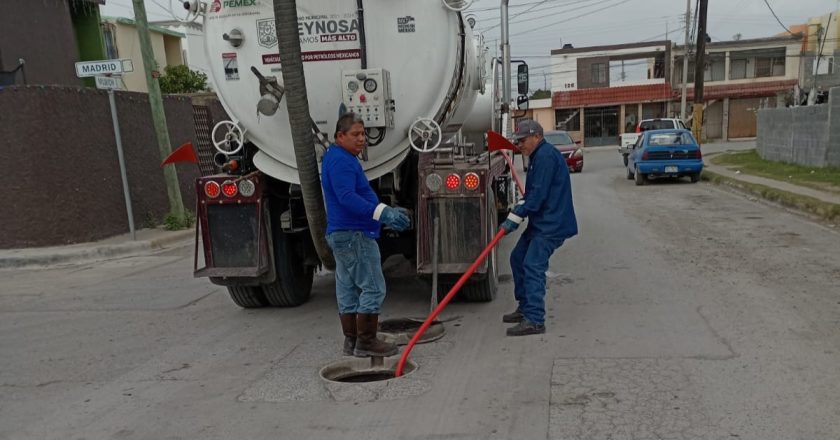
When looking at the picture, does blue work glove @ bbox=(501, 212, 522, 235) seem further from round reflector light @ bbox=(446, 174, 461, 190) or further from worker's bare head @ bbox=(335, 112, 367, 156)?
worker's bare head @ bbox=(335, 112, 367, 156)

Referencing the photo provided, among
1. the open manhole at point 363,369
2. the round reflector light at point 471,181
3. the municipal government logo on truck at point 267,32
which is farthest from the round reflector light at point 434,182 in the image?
the municipal government logo on truck at point 267,32

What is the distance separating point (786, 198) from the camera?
1244 centimetres

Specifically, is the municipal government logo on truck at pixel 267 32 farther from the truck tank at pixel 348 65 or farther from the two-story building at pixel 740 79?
the two-story building at pixel 740 79

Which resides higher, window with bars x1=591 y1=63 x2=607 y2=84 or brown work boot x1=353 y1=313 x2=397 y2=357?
window with bars x1=591 y1=63 x2=607 y2=84

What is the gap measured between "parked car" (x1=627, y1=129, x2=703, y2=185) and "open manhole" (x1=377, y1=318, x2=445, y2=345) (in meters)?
13.4

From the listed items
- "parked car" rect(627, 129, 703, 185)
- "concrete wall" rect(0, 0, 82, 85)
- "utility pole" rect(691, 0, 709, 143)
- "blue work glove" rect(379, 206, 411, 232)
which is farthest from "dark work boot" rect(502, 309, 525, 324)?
"utility pole" rect(691, 0, 709, 143)

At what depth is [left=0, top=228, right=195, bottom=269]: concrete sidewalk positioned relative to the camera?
9703 millimetres

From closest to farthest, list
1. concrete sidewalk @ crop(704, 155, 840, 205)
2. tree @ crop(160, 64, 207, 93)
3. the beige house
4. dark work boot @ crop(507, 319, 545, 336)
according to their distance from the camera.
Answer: dark work boot @ crop(507, 319, 545, 336) → concrete sidewalk @ crop(704, 155, 840, 205) → the beige house → tree @ crop(160, 64, 207, 93)

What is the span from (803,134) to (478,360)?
16.6 metres

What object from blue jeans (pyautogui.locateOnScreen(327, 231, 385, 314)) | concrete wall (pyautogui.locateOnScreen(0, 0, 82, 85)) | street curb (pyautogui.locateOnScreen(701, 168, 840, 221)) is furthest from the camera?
concrete wall (pyautogui.locateOnScreen(0, 0, 82, 85))

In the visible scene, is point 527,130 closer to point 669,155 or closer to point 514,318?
point 514,318

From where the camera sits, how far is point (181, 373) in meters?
4.85

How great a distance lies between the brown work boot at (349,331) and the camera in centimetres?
496

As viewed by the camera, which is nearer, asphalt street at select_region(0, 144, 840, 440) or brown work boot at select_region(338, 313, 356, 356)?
asphalt street at select_region(0, 144, 840, 440)
